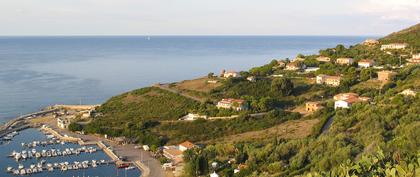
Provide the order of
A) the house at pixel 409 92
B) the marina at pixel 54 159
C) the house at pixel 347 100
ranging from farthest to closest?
the house at pixel 347 100
the house at pixel 409 92
the marina at pixel 54 159

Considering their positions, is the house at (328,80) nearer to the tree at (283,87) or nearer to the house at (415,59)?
the tree at (283,87)

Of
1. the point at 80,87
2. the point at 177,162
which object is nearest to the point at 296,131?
Result: the point at 177,162

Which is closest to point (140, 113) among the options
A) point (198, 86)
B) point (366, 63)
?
point (198, 86)

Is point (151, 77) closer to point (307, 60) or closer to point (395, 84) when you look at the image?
point (307, 60)

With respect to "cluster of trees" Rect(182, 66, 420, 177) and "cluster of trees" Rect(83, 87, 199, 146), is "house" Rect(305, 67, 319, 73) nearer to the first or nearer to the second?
"cluster of trees" Rect(83, 87, 199, 146)

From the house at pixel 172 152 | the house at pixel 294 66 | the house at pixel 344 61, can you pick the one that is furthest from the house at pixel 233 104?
the house at pixel 344 61

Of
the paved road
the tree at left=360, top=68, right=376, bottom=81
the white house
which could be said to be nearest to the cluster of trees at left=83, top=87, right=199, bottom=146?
the paved road
